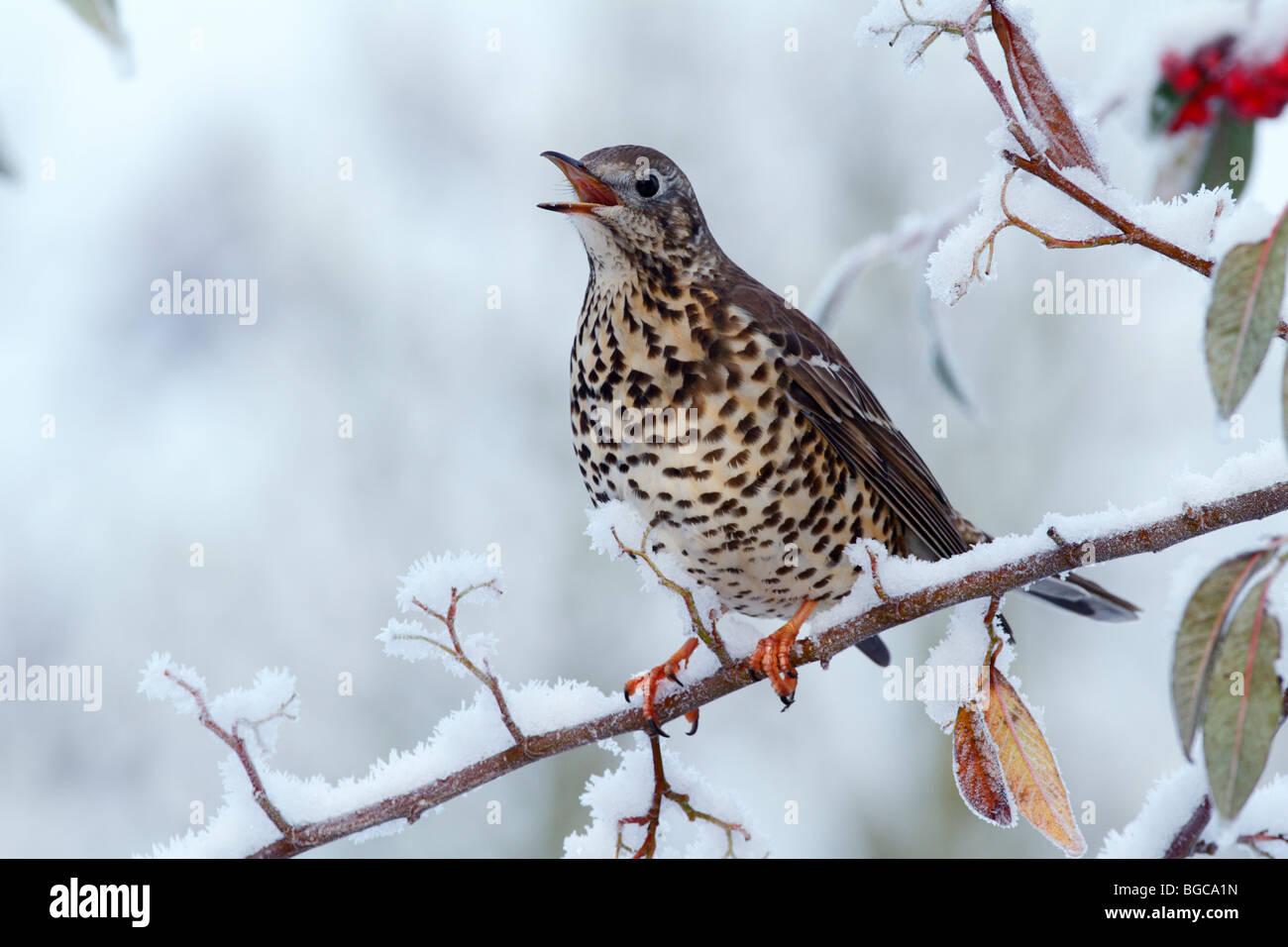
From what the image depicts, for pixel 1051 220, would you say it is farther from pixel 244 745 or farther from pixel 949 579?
pixel 244 745

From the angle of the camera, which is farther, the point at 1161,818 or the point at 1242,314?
the point at 1161,818

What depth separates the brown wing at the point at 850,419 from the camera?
2846 millimetres

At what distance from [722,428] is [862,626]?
87 cm

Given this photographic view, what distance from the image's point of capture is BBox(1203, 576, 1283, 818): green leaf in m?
1.15

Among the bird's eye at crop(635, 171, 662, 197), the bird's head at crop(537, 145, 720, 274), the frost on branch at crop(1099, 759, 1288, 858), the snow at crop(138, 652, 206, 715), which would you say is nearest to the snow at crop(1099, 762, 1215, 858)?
the frost on branch at crop(1099, 759, 1288, 858)

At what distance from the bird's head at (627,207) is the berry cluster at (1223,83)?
51.0 inches

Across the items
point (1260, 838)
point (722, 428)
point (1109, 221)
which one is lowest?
point (1260, 838)

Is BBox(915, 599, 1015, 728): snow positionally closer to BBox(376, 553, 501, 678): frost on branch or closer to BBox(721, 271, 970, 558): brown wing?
BBox(376, 553, 501, 678): frost on branch

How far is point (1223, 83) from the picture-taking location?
1.80m

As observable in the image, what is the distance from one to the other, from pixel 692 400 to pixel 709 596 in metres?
0.63

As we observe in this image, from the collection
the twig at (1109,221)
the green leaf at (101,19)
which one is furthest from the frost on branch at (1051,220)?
the green leaf at (101,19)

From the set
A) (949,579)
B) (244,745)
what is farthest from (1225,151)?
(244,745)

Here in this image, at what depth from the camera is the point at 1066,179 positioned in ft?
4.88

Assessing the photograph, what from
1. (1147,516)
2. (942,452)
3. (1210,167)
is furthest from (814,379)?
(942,452)
